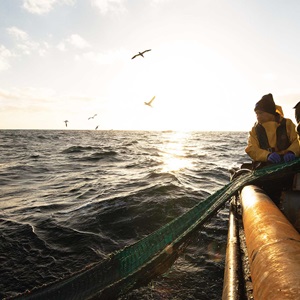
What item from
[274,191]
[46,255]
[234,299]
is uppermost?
[274,191]

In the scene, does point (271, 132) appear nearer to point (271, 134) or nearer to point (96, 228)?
point (271, 134)

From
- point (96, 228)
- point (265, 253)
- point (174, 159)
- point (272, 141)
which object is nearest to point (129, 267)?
point (265, 253)

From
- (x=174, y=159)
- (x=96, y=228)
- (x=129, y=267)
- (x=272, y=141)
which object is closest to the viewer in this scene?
(x=129, y=267)

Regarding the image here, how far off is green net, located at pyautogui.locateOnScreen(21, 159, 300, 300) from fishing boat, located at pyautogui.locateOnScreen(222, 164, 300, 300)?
1.86ft

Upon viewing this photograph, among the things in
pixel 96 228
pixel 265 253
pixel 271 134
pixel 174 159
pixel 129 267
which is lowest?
pixel 96 228

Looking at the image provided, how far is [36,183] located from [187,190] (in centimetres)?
644

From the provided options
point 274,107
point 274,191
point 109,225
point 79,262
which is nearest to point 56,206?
point 109,225

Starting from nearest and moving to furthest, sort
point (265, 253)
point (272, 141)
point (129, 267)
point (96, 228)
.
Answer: point (265, 253)
point (129, 267)
point (272, 141)
point (96, 228)

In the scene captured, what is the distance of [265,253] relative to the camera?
177 cm

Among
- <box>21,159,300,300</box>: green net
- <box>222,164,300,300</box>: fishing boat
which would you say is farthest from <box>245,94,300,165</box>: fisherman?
<box>21,159,300,300</box>: green net

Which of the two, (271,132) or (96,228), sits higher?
(271,132)

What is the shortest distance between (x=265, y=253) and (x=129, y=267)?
1366 millimetres

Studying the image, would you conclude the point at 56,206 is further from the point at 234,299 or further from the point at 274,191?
the point at 234,299

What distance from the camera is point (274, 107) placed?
5449 millimetres
